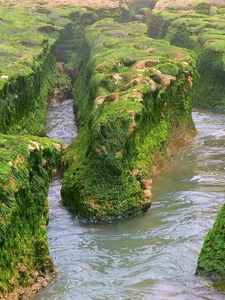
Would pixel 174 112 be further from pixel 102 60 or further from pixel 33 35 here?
pixel 33 35

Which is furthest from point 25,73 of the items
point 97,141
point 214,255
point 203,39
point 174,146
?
point 203,39

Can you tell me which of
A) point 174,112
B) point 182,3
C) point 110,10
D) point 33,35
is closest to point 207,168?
point 174,112

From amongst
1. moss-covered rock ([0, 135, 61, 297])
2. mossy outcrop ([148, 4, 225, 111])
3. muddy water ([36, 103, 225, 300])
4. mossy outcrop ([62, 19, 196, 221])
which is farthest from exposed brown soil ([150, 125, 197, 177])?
moss-covered rock ([0, 135, 61, 297])

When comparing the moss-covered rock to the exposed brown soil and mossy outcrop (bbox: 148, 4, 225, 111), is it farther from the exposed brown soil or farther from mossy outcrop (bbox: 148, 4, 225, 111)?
mossy outcrop (bbox: 148, 4, 225, 111)

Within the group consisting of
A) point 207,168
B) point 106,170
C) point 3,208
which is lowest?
point 207,168

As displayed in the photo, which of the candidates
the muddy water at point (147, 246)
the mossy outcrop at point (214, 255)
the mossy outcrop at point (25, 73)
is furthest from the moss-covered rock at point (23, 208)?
the mossy outcrop at point (25, 73)

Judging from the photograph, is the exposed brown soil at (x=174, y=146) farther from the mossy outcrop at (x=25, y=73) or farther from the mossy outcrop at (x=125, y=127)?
the mossy outcrop at (x=25, y=73)
